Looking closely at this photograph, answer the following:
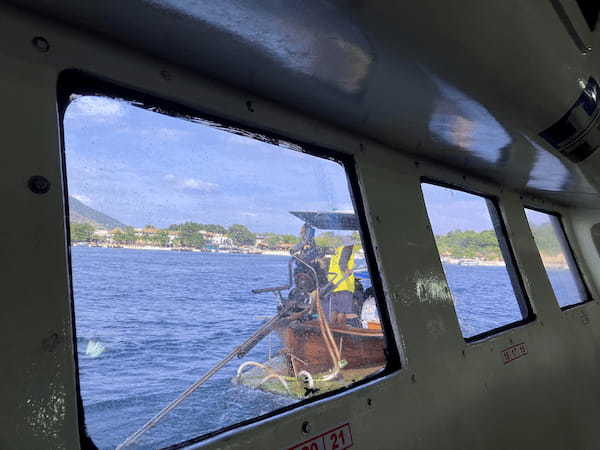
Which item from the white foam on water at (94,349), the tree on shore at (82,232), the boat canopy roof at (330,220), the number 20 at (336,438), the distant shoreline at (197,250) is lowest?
the number 20 at (336,438)

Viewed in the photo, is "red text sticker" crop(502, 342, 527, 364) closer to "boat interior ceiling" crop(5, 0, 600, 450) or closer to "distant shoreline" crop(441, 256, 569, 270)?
"boat interior ceiling" crop(5, 0, 600, 450)

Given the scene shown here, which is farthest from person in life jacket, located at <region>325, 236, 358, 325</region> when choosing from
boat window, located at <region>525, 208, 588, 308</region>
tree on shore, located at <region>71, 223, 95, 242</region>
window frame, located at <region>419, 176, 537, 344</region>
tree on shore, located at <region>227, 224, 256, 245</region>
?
boat window, located at <region>525, 208, 588, 308</region>

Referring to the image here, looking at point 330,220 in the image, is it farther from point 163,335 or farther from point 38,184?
point 38,184

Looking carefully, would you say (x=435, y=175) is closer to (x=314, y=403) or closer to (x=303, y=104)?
(x=303, y=104)

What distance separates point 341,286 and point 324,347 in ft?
0.85

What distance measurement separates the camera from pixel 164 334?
3.32ft

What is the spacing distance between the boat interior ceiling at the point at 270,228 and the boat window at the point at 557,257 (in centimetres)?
131

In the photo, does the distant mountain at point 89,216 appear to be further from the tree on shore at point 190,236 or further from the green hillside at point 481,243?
the green hillside at point 481,243

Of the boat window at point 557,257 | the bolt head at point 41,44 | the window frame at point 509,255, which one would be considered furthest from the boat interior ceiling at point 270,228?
the boat window at point 557,257

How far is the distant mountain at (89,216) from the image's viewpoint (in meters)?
0.88

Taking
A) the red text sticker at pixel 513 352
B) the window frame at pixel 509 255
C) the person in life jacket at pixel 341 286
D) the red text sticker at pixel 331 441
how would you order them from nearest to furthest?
the red text sticker at pixel 331 441, the person in life jacket at pixel 341 286, the red text sticker at pixel 513 352, the window frame at pixel 509 255

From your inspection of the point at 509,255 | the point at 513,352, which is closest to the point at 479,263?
the point at 509,255

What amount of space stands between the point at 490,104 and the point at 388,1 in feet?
2.10

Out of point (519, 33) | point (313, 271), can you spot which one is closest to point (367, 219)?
point (313, 271)
